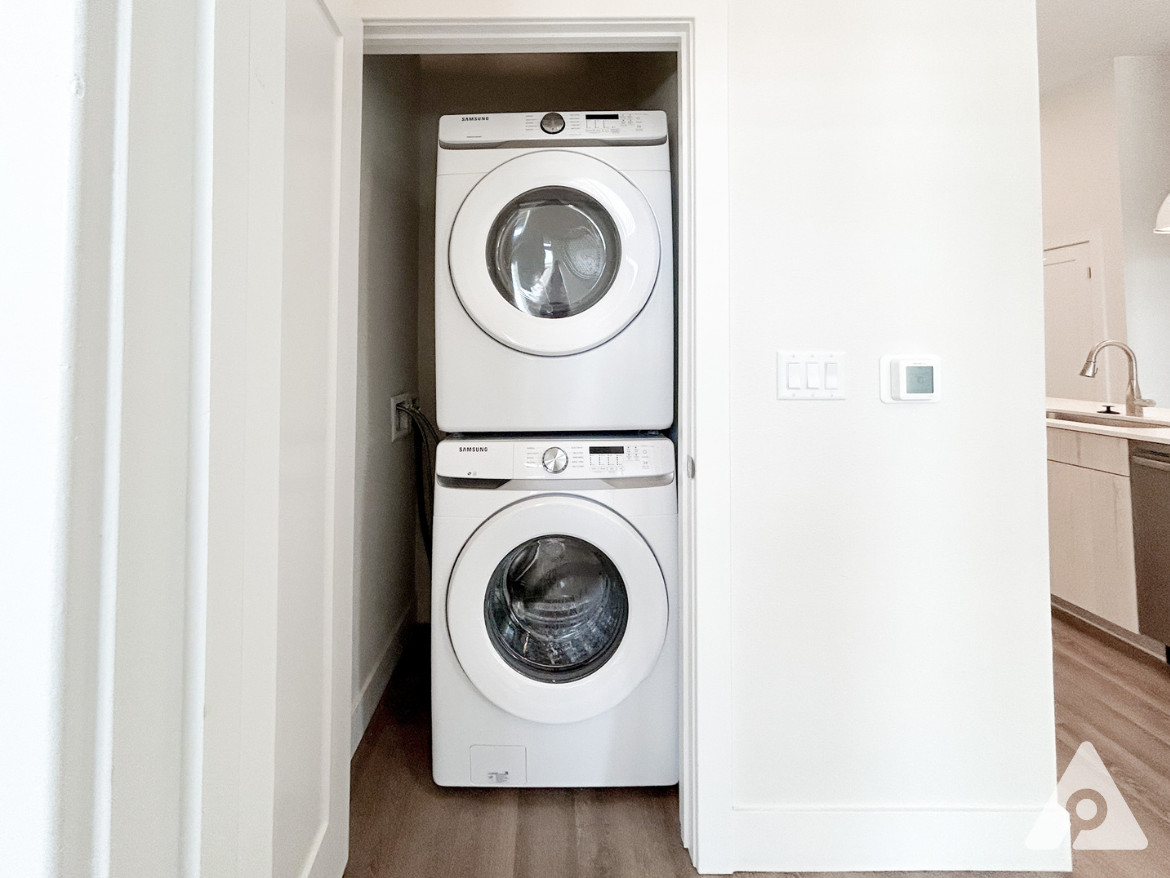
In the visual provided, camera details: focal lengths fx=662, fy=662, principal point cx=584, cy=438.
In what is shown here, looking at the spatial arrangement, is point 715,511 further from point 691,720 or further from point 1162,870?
point 1162,870

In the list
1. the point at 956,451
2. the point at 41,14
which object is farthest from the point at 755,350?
the point at 41,14

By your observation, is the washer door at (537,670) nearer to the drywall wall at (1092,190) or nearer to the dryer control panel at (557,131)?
the dryer control panel at (557,131)

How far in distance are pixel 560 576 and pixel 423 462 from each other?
3.88 ft

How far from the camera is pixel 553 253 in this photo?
1.80 meters

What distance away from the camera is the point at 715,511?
1470 millimetres

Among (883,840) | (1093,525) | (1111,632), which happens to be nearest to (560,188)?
(883,840)

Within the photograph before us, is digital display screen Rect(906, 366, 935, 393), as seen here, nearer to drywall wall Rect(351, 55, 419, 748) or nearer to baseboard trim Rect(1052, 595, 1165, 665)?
drywall wall Rect(351, 55, 419, 748)

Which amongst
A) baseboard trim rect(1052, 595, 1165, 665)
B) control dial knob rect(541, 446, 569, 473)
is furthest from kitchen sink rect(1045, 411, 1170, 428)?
control dial knob rect(541, 446, 569, 473)

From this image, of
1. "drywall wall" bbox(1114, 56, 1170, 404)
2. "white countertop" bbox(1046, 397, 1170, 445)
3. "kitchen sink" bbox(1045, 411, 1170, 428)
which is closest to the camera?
"white countertop" bbox(1046, 397, 1170, 445)

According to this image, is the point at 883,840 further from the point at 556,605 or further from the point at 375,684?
the point at 375,684

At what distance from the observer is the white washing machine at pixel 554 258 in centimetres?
171

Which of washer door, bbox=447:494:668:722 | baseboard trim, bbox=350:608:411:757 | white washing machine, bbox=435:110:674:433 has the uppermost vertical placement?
white washing machine, bbox=435:110:674:433

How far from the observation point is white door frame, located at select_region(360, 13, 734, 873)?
145cm
